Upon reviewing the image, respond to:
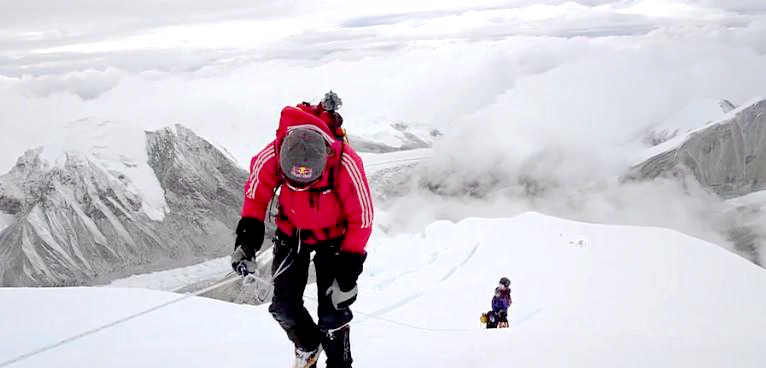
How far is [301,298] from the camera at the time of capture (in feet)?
15.1

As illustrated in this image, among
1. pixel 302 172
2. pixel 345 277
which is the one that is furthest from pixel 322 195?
pixel 345 277

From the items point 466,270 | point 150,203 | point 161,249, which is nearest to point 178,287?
point 161,249

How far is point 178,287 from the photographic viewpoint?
359 feet

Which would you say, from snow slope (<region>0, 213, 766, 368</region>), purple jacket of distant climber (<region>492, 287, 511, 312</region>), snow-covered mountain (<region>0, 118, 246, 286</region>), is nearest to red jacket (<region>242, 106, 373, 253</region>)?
snow slope (<region>0, 213, 766, 368</region>)

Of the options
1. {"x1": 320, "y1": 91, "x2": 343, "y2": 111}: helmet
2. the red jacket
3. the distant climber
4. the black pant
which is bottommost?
the distant climber

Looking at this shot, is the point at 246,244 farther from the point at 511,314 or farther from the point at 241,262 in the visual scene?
the point at 511,314

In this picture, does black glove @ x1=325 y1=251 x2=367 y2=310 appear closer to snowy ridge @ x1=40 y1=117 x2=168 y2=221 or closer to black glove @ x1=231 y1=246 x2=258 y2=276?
black glove @ x1=231 y1=246 x2=258 y2=276

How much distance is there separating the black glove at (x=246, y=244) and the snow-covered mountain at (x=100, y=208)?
140 metres

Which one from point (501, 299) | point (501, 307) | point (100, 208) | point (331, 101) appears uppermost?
point (331, 101)

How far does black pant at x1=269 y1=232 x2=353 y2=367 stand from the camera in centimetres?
449

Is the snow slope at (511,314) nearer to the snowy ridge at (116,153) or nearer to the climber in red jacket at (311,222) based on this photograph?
the climber in red jacket at (311,222)

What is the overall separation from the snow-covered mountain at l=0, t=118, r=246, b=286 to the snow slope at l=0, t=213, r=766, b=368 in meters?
121

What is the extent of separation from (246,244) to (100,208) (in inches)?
5743

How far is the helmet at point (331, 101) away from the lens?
Result: 4371mm
